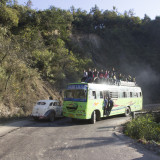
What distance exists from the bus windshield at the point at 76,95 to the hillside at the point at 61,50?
5427 millimetres

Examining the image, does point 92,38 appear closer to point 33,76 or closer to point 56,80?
point 56,80

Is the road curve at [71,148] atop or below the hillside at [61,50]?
below

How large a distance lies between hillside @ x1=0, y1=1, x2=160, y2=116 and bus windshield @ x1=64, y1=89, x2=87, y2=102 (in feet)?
17.8

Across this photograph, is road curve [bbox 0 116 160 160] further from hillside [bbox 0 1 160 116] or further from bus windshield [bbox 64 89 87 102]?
hillside [bbox 0 1 160 116]

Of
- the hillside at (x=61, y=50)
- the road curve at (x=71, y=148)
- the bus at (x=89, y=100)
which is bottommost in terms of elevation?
the road curve at (x=71, y=148)

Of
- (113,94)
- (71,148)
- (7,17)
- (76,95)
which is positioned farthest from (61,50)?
(71,148)

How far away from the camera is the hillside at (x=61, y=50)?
1639 centimetres

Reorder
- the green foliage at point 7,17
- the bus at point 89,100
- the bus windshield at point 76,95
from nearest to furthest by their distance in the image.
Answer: the bus at point 89,100, the bus windshield at point 76,95, the green foliage at point 7,17

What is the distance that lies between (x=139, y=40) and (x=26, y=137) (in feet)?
169

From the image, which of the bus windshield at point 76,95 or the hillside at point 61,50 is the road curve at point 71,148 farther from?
the hillside at point 61,50

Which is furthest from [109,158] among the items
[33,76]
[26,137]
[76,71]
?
[76,71]

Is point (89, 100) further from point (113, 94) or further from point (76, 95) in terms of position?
point (113, 94)

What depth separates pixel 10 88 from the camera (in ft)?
52.3

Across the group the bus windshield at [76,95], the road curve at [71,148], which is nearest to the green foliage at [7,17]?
the bus windshield at [76,95]
